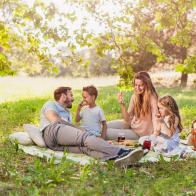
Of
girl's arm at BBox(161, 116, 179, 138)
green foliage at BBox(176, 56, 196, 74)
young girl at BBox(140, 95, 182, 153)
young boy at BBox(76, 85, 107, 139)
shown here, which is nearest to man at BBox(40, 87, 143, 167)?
young boy at BBox(76, 85, 107, 139)

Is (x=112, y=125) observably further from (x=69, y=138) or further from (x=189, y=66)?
(x=69, y=138)

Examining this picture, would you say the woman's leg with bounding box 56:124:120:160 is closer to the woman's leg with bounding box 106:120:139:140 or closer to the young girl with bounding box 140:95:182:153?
the young girl with bounding box 140:95:182:153

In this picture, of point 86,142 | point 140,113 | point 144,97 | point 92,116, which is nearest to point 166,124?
point 144,97

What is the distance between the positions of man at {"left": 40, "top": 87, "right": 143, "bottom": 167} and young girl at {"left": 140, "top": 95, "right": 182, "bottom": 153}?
123cm

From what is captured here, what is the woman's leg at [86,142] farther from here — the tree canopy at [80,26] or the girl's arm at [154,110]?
the tree canopy at [80,26]

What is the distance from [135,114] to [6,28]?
2.89m

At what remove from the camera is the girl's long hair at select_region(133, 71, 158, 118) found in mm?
9312

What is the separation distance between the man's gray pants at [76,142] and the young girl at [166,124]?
1.21 meters

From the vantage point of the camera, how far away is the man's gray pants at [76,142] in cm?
741

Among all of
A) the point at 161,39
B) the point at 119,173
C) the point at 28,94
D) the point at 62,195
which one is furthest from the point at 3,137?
the point at 161,39

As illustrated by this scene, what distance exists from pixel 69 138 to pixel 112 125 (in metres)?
2.25

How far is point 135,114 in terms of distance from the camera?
9.74 meters

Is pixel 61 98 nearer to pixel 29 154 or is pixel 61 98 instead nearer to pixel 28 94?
pixel 29 154

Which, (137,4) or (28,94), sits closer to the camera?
(137,4)
